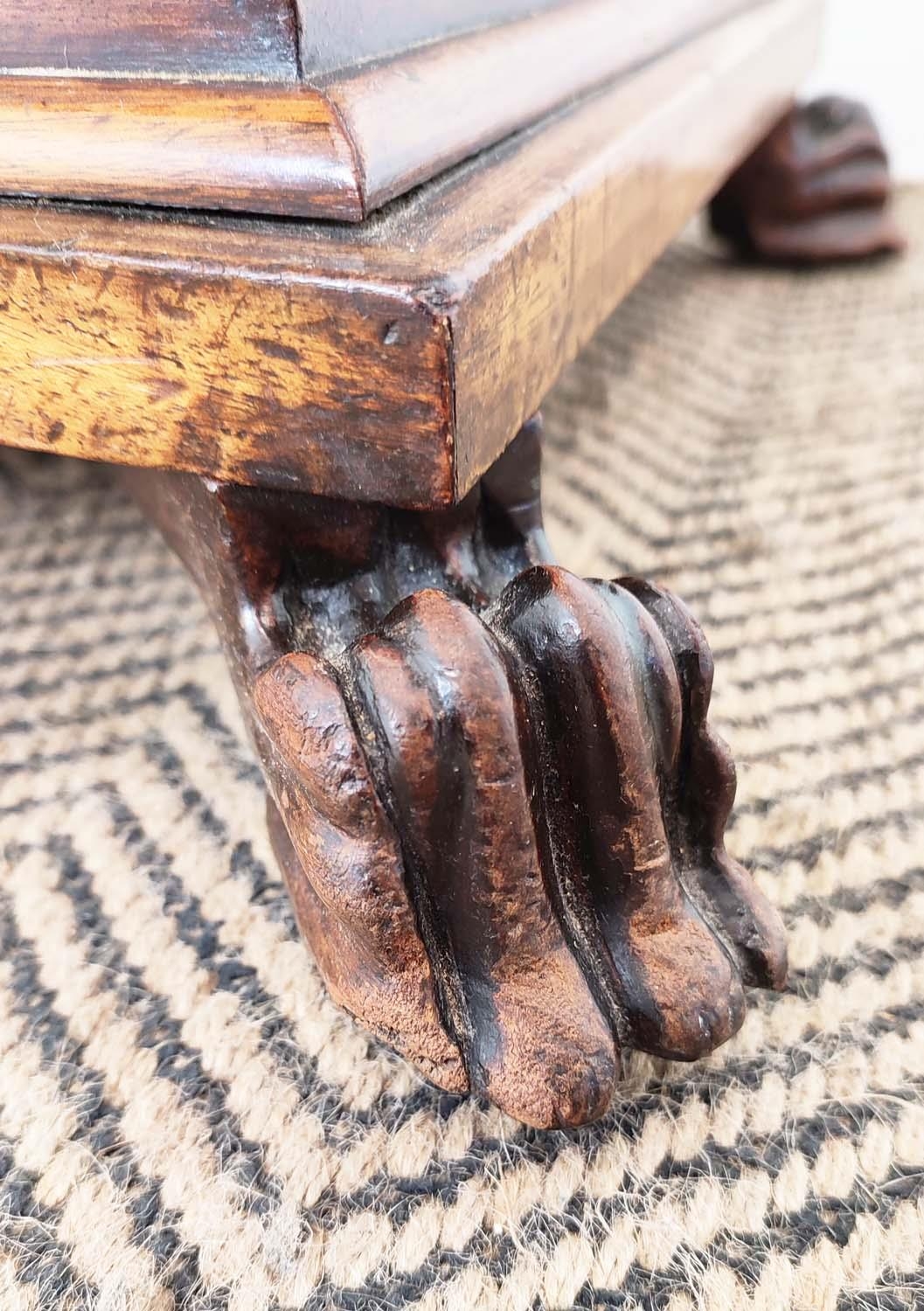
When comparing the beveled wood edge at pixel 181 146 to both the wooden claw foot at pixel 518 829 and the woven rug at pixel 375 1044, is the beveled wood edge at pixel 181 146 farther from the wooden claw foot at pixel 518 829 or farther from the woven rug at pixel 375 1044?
the woven rug at pixel 375 1044

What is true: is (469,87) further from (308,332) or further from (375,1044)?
(375,1044)

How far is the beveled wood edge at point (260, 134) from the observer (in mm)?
263

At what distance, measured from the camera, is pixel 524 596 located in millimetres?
291

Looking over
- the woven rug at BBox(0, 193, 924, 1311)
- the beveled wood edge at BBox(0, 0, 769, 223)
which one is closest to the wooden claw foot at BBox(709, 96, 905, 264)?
the woven rug at BBox(0, 193, 924, 1311)

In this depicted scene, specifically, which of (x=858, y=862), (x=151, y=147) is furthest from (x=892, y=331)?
(x=151, y=147)

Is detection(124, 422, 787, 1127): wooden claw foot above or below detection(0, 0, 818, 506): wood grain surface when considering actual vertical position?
below

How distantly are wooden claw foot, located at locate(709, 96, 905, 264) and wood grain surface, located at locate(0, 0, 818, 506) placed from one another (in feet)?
2.54

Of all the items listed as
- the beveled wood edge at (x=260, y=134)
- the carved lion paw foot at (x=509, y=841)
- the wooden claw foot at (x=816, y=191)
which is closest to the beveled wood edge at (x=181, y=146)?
the beveled wood edge at (x=260, y=134)

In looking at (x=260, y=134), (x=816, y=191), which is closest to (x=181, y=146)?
(x=260, y=134)

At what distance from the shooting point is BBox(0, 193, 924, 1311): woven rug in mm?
269

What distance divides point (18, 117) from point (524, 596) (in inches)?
7.6

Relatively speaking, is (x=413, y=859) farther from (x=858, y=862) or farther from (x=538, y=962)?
(x=858, y=862)

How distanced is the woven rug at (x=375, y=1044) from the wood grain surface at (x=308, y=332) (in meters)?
0.16

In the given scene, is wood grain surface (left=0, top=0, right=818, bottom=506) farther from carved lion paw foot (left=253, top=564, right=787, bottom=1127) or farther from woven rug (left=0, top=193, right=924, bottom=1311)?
woven rug (left=0, top=193, right=924, bottom=1311)
